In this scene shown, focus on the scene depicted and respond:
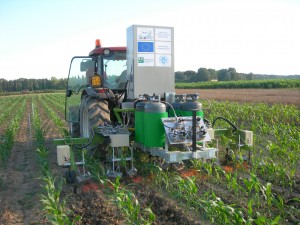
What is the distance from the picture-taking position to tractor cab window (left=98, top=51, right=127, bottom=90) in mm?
6551

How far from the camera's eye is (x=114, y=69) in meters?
6.61

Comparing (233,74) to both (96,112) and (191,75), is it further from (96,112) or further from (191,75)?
(96,112)

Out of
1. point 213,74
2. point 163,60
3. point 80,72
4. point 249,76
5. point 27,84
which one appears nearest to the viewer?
point 163,60

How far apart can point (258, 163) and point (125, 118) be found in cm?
231

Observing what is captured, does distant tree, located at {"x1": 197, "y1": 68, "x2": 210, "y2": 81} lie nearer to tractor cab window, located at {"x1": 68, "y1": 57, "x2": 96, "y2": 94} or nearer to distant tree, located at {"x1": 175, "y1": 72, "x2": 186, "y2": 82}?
distant tree, located at {"x1": 175, "y1": 72, "x2": 186, "y2": 82}

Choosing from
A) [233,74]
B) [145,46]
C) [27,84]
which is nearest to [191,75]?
[233,74]

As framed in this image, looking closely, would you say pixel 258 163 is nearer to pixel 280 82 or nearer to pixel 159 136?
pixel 159 136

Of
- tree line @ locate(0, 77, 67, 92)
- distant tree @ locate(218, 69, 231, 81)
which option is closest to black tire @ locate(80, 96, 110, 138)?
distant tree @ locate(218, 69, 231, 81)

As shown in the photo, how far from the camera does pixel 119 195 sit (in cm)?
392

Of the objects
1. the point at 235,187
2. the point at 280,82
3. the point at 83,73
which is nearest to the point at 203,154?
the point at 235,187

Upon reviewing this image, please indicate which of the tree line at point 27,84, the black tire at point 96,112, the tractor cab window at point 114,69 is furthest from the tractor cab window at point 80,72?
the tree line at point 27,84

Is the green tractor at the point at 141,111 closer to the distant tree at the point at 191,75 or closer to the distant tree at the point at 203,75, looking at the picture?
the distant tree at the point at 203,75

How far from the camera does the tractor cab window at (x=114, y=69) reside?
6551 millimetres

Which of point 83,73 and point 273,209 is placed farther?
point 83,73
